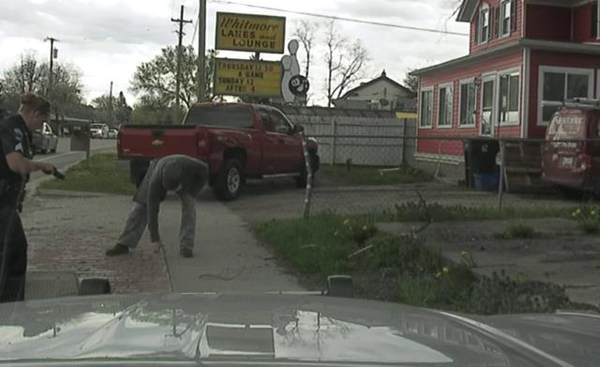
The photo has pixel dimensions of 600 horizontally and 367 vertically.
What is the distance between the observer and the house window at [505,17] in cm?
2639

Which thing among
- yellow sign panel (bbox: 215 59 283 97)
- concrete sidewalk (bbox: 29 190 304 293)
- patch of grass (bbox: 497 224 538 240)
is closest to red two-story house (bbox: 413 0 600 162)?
yellow sign panel (bbox: 215 59 283 97)

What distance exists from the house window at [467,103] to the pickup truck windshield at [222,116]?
880 centimetres

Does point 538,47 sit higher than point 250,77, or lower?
higher

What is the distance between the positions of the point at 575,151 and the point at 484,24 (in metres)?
14.7

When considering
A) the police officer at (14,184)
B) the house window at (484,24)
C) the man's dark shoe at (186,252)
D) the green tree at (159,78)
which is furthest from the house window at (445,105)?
the green tree at (159,78)

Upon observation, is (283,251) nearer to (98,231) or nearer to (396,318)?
(98,231)

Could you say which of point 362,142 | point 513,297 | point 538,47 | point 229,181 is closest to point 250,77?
point 362,142

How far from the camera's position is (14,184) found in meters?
6.11

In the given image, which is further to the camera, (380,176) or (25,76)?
(25,76)

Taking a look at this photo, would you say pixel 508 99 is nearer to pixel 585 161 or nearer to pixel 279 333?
pixel 585 161

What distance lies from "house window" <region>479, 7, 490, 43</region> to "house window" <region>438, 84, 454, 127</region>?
14.6ft

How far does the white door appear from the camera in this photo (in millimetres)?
21297

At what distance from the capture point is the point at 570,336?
2.65m

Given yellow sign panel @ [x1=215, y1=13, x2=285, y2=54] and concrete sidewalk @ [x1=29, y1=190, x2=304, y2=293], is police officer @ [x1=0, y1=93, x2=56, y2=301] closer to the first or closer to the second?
concrete sidewalk @ [x1=29, y1=190, x2=304, y2=293]
